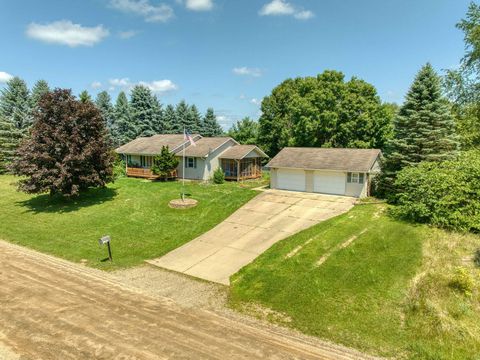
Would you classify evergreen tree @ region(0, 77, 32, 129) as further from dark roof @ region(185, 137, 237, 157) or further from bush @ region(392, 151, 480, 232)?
bush @ region(392, 151, 480, 232)

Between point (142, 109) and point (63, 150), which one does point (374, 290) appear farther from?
point (142, 109)

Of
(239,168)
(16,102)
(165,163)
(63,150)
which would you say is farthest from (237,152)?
(16,102)

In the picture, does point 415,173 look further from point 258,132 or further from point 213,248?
point 258,132

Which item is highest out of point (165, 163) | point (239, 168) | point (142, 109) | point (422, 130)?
point (142, 109)

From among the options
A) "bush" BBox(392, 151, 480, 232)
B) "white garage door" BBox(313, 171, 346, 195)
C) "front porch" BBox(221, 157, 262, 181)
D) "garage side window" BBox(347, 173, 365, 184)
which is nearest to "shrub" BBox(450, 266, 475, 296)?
"bush" BBox(392, 151, 480, 232)

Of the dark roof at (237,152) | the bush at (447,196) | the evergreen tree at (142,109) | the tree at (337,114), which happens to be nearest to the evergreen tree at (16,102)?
the evergreen tree at (142,109)

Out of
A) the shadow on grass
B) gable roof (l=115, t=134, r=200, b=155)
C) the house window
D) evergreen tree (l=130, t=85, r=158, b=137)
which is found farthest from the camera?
evergreen tree (l=130, t=85, r=158, b=137)
